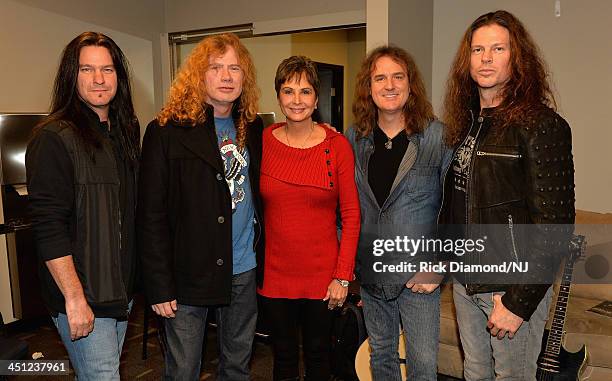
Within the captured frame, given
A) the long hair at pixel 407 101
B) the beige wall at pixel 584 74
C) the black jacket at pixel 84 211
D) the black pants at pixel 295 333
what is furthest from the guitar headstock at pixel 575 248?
the beige wall at pixel 584 74

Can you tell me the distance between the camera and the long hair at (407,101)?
184cm

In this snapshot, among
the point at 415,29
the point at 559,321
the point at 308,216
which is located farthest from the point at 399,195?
the point at 415,29

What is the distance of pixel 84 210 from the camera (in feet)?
4.82

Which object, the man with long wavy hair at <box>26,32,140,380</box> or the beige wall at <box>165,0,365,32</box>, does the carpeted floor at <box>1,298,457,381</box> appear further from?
the beige wall at <box>165,0,365,32</box>

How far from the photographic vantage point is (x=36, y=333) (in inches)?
142

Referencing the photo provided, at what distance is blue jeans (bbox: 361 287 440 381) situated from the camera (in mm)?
1811

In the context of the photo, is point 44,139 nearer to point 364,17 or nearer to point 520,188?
point 520,188

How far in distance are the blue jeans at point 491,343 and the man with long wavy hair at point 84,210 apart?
3.66 feet

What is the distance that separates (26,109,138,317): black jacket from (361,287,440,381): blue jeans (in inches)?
36.8

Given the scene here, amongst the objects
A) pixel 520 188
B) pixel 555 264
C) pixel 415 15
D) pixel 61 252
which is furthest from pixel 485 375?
pixel 415 15

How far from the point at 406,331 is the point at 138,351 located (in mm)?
2081

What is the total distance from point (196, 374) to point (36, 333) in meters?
2.49

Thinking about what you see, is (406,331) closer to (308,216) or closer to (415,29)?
(308,216)
